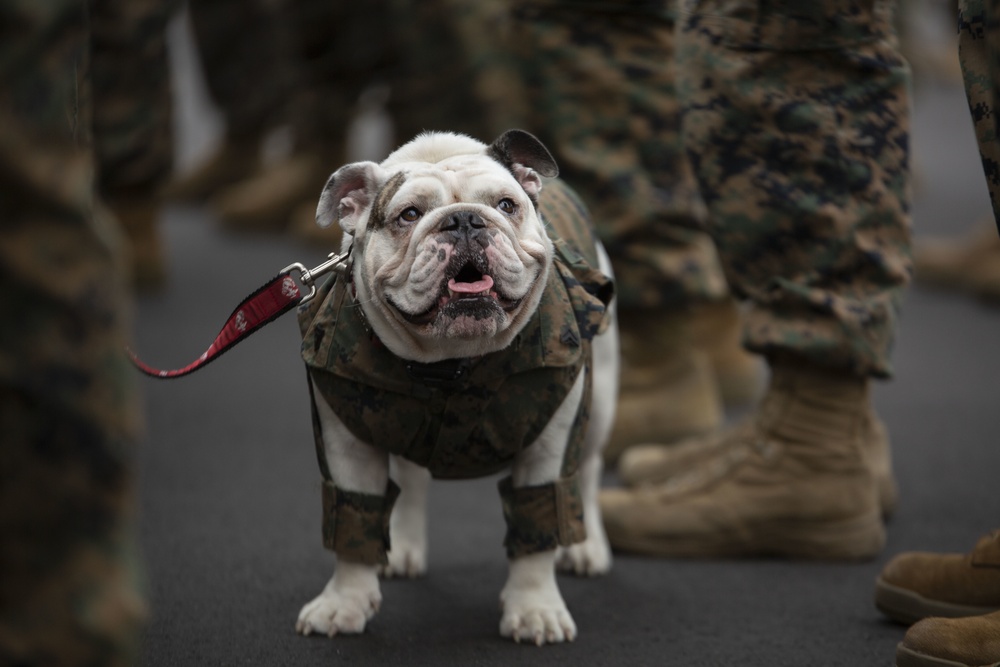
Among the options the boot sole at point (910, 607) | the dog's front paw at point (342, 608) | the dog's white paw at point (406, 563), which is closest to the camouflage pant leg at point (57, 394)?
the dog's front paw at point (342, 608)

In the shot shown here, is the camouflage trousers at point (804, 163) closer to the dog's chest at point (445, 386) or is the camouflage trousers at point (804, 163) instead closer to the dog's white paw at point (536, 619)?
the dog's chest at point (445, 386)

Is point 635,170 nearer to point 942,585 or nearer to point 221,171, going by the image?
point 942,585

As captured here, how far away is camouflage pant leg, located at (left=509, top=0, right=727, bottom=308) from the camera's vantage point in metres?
2.48

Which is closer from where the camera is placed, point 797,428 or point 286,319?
point 797,428

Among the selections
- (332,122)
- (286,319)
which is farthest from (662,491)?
(332,122)

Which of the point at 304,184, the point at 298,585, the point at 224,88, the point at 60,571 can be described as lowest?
the point at 298,585

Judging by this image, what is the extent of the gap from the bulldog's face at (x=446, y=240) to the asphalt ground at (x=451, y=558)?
45 centimetres

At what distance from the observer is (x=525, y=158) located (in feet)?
5.40

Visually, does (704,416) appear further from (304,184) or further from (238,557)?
(304,184)

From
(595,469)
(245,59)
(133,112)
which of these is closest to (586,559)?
(595,469)

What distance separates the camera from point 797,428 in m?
2.04

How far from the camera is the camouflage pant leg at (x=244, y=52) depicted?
5141mm

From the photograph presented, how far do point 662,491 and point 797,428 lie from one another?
27 cm

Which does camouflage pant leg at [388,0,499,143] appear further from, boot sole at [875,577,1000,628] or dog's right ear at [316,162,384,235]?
boot sole at [875,577,1000,628]
